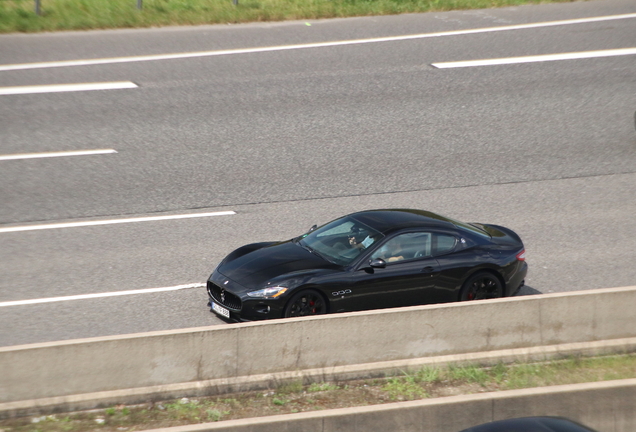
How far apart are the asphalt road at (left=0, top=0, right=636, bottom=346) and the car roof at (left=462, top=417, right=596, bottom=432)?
493 cm

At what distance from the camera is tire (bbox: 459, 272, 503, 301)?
32.3 feet

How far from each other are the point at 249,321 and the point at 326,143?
23.5 ft

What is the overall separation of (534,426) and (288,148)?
10.3 meters

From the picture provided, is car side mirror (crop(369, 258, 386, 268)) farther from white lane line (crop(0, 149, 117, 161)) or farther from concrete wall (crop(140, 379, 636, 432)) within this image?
white lane line (crop(0, 149, 117, 161))

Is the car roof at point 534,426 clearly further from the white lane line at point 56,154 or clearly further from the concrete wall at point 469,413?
the white lane line at point 56,154

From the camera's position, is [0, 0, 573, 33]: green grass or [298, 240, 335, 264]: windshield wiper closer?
[298, 240, 335, 264]: windshield wiper

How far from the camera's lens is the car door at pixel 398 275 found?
9305 millimetres

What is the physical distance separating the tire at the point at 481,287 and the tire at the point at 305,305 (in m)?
1.97

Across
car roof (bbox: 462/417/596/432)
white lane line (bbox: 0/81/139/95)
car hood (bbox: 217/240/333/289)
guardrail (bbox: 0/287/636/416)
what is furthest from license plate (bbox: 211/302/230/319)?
white lane line (bbox: 0/81/139/95)

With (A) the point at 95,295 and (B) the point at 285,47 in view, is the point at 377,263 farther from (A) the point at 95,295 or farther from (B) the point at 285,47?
(B) the point at 285,47

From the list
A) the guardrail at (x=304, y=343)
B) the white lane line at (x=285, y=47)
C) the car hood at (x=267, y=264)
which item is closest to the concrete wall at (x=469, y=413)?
the guardrail at (x=304, y=343)

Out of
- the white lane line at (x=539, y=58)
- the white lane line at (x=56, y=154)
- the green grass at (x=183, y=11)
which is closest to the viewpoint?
the white lane line at (x=56, y=154)

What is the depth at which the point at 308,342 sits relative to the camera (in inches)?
332

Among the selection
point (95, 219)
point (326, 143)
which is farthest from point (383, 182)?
point (95, 219)
